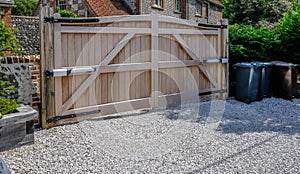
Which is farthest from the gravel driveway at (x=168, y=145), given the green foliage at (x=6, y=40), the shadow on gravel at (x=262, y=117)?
the green foliage at (x=6, y=40)

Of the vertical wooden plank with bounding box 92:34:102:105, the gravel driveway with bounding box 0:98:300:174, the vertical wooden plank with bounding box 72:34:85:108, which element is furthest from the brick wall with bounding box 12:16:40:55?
the gravel driveway with bounding box 0:98:300:174

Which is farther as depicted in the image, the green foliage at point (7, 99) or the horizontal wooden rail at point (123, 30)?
the horizontal wooden rail at point (123, 30)

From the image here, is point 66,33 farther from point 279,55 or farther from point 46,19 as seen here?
point 279,55

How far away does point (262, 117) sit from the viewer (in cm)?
649

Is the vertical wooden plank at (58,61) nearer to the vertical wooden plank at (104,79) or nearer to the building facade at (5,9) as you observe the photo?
the vertical wooden plank at (104,79)

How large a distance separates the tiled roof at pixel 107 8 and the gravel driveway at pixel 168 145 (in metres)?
13.1

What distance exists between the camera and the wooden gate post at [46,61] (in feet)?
16.5

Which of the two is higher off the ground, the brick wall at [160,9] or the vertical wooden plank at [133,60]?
the brick wall at [160,9]

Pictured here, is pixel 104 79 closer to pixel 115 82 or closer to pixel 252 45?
pixel 115 82

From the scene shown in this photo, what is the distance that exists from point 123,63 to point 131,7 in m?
15.0

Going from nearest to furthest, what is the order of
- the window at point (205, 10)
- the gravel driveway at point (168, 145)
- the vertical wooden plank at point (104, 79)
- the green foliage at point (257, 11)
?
1. the gravel driveway at point (168, 145)
2. the vertical wooden plank at point (104, 79)
3. the green foliage at point (257, 11)
4. the window at point (205, 10)

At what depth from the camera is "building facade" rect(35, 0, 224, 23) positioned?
18734mm

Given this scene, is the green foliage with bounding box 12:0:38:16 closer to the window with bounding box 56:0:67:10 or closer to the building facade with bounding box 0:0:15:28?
the window with bounding box 56:0:67:10

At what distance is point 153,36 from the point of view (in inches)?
254
